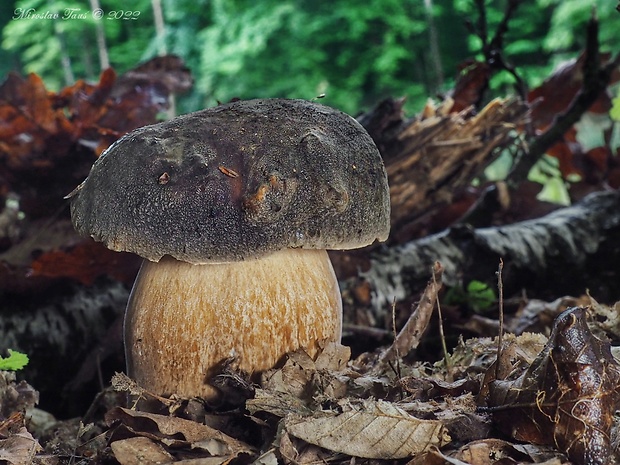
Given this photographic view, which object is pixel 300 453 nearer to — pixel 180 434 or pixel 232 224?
pixel 180 434

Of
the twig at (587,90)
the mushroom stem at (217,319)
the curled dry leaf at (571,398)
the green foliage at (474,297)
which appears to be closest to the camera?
the curled dry leaf at (571,398)

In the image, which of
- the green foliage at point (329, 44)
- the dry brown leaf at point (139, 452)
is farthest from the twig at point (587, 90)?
the green foliage at point (329, 44)

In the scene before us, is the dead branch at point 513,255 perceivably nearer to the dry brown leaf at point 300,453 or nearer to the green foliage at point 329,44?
the dry brown leaf at point 300,453

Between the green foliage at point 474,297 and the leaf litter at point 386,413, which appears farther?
the green foliage at point 474,297

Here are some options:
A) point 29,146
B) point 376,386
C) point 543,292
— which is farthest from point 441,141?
point 29,146

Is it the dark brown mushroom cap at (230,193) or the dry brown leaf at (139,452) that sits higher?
the dark brown mushroom cap at (230,193)

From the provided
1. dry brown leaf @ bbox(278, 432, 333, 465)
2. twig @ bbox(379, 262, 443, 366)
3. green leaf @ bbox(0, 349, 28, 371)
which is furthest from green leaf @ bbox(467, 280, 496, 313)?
green leaf @ bbox(0, 349, 28, 371)

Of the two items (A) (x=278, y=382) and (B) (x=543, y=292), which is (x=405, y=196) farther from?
(A) (x=278, y=382)
